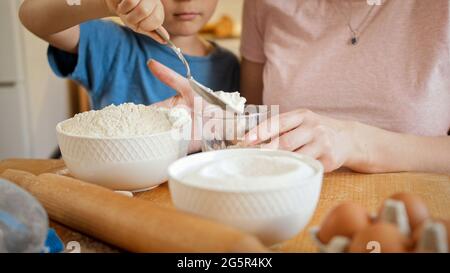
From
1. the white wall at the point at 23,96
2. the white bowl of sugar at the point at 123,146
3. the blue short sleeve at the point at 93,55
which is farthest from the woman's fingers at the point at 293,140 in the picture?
the white wall at the point at 23,96

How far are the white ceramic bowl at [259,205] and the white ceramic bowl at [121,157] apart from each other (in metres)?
0.17

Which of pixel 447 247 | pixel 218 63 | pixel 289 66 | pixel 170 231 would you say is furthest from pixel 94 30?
pixel 447 247

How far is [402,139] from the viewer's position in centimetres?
85

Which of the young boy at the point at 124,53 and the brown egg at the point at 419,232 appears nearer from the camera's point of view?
the brown egg at the point at 419,232

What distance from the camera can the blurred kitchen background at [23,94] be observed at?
2.18 metres

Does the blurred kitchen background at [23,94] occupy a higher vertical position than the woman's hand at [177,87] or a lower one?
lower

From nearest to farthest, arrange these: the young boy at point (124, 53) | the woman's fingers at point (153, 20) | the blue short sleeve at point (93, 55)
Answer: the woman's fingers at point (153, 20)
the young boy at point (124, 53)
the blue short sleeve at point (93, 55)

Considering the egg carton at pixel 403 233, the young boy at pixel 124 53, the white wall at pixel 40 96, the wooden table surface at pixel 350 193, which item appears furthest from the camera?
the white wall at pixel 40 96

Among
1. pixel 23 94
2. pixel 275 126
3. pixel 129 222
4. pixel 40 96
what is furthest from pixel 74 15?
pixel 40 96

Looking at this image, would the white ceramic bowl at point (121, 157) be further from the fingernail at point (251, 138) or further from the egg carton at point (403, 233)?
the egg carton at point (403, 233)

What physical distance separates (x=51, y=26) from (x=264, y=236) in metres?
0.77

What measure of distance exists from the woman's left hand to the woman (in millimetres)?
42

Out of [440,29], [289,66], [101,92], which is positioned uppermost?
[440,29]

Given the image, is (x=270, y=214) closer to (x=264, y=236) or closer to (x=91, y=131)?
(x=264, y=236)
